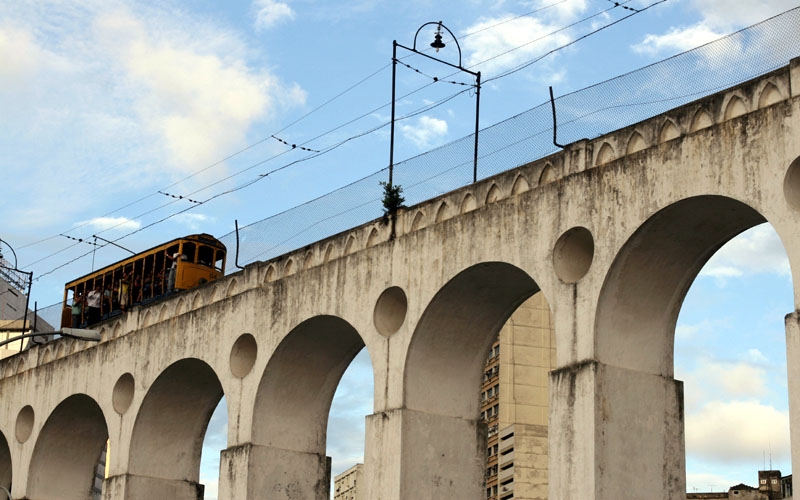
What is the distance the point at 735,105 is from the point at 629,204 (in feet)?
8.14

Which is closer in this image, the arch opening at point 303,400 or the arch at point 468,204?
the arch at point 468,204

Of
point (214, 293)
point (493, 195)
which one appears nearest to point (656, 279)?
point (493, 195)

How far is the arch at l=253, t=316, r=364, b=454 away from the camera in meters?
32.7

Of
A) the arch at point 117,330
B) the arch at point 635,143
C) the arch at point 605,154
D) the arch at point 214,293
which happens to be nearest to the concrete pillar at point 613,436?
the arch at point 605,154

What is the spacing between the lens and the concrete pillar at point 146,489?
36969mm

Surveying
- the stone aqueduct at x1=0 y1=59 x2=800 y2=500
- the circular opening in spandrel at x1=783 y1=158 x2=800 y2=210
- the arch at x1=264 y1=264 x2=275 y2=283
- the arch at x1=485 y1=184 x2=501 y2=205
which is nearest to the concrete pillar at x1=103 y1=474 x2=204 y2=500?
the stone aqueduct at x1=0 y1=59 x2=800 y2=500

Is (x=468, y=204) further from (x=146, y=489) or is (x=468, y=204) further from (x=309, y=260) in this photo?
(x=146, y=489)

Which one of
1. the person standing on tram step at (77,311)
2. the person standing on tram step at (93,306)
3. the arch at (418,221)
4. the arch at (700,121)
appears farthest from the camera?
the person standing on tram step at (77,311)

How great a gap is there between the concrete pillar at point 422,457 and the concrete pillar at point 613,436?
4.29 meters

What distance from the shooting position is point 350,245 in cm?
3153

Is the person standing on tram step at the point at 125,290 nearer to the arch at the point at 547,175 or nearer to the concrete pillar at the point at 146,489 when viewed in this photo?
the concrete pillar at the point at 146,489

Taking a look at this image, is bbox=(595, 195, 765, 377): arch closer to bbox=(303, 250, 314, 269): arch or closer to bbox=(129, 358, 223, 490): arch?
bbox=(303, 250, 314, 269): arch

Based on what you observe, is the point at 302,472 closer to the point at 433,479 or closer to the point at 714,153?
the point at 433,479

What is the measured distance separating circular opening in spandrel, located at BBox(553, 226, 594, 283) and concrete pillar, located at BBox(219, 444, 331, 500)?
10.1 m
